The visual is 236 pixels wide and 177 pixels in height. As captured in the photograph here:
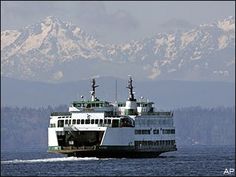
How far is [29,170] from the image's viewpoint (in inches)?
5807

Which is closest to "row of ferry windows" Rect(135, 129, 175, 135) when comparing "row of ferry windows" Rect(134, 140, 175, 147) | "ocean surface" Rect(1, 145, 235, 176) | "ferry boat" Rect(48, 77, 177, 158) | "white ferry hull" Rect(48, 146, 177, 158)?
"ferry boat" Rect(48, 77, 177, 158)

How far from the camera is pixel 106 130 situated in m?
172

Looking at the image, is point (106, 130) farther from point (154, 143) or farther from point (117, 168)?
point (117, 168)

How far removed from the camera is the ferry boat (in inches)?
6801

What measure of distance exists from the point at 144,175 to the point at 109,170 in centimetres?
1078

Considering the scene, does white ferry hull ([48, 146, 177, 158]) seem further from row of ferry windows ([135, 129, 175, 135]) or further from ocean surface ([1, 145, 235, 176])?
row of ferry windows ([135, 129, 175, 135])

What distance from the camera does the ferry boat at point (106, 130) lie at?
173 meters

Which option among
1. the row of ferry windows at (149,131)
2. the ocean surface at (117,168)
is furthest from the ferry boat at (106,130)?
the ocean surface at (117,168)

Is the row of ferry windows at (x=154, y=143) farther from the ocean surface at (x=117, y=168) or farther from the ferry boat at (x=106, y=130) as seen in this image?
the ocean surface at (x=117, y=168)

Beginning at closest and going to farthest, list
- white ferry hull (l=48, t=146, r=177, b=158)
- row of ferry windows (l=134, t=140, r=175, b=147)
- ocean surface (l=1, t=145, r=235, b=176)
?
ocean surface (l=1, t=145, r=235, b=176), white ferry hull (l=48, t=146, r=177, b=158), row of ferry windows (l=134, t=140, r=175, b=147)

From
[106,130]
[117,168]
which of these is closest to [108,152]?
[106,130]

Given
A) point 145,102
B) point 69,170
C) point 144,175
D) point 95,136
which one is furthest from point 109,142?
point 144,175

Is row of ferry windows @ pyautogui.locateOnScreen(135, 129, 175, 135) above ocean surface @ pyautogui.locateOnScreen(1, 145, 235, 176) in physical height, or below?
above

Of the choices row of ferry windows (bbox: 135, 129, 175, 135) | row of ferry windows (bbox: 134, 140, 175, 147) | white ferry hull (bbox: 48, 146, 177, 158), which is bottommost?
white ferry hull (bbox: 48, 146, 177, 158)
